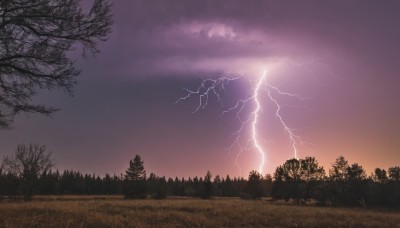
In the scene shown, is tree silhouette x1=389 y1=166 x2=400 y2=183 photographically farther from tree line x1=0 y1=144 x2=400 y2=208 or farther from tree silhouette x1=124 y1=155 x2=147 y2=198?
tree silhouette x1=124 y1=155 x2=147 y2=198

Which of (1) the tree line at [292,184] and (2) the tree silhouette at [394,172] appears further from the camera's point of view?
(2) the tree silhouette at [394,172]

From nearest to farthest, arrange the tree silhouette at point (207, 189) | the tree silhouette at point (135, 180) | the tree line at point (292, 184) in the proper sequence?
the tree line at point (292, 184), the tree silhouette at point (135, 180), the tree silhouette at point (207, 189)

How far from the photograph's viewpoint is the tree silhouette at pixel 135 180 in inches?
2158

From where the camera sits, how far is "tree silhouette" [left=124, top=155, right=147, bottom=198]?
54.8 metres

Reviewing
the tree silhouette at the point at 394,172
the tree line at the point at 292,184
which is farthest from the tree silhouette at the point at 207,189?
the tree silhouette at the point at 394,172

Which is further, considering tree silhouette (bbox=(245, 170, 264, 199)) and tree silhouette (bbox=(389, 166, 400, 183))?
tree silhouette (bbox=(245, 170, 264, 199))

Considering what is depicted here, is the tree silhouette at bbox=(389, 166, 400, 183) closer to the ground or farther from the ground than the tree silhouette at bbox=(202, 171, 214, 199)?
farther from the ground

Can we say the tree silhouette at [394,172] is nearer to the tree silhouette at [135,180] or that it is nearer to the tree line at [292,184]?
the tree line at [292,184]

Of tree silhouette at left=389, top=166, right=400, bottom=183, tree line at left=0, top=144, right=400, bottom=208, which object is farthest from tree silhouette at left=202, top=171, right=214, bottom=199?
tree silhouette at left=389, top=166, right=400, bottom=183

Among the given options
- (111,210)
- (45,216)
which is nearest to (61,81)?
(45,216)

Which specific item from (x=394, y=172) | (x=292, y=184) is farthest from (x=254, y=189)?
(x=394, y=172)

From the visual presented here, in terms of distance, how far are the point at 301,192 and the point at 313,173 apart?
14.0 feet

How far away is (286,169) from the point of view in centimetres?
6806

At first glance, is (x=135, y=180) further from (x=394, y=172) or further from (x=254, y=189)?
(x=394, y=172)
